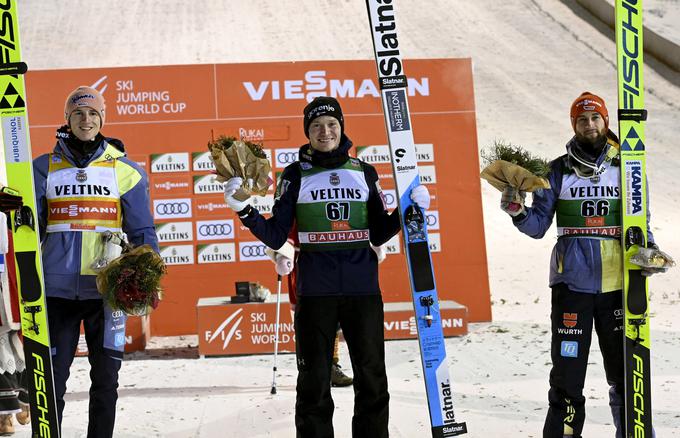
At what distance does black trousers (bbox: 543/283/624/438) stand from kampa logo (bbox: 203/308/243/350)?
14.9 feet

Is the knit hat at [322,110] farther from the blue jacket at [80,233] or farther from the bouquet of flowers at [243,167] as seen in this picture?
the blue jacket at [80,233]

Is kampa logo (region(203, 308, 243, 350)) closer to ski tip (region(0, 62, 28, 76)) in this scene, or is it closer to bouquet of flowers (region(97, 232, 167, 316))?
bouquet of flowers (region(97, 232, 167, 316))

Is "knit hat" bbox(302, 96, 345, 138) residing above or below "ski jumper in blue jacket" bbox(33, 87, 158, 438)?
above

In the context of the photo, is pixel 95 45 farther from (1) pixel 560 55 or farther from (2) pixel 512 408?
(2) pixel 512 408

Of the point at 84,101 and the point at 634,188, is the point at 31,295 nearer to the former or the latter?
the point at 84,101

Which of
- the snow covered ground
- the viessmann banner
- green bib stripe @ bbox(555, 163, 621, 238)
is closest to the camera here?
green bib stripe @ bbox(555, 163, 621, 238)

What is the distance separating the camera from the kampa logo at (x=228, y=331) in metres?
8.87

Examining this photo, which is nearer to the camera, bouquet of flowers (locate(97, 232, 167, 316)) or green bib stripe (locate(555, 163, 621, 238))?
bouquet of flowers (locate(97, 232, 167, 316))

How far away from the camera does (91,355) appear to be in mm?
4523

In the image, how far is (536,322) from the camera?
10211 mm

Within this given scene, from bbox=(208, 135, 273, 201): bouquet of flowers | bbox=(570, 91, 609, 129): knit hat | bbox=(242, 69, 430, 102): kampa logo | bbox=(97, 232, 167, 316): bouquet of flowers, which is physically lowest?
bbox=(97, 232, 167, 316): bouquet of flowers

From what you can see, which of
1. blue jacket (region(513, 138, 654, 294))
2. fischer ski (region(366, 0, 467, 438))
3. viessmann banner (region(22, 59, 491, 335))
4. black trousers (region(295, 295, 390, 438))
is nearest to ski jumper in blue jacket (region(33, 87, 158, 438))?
black trousers (region(295, 295, 390, 438))

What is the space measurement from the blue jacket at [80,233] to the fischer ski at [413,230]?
4.30 feet

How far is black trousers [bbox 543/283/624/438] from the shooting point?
473 cm
